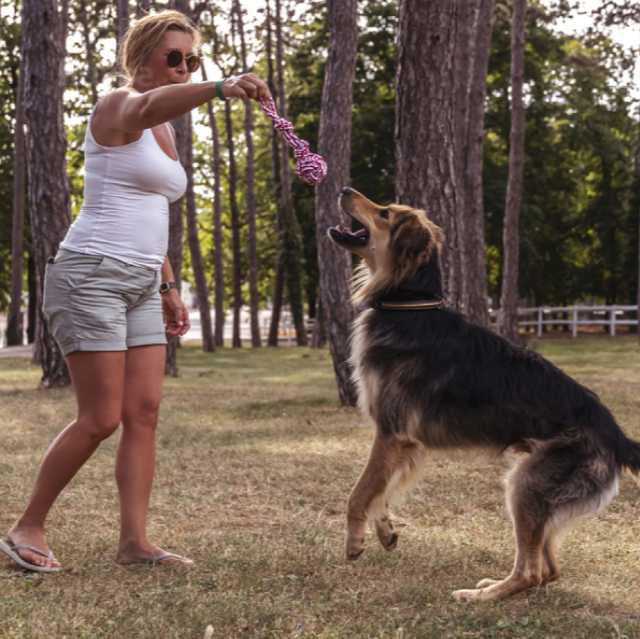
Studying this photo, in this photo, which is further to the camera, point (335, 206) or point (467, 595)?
point (335, 206)

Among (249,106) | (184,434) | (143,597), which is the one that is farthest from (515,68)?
(143,597)

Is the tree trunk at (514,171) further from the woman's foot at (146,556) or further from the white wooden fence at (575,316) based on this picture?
the woman's foot at (146,556)

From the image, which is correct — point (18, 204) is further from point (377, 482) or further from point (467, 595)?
point (467, 595)

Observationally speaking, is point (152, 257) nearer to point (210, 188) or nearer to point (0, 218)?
point (0, 218)

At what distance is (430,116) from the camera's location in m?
7.81

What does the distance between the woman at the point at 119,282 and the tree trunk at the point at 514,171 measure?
1744cm

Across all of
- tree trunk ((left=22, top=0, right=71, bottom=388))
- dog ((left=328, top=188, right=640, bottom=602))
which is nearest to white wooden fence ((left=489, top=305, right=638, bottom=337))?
tree trunk ((left=22, top=0, right=71, bottom=388))

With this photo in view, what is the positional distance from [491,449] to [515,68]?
→ 18.6m

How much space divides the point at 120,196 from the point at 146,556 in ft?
6.08

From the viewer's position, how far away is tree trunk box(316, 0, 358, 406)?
406 inches

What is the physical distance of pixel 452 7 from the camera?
25.6 feet

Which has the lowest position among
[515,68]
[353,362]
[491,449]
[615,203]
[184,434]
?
[184,434]

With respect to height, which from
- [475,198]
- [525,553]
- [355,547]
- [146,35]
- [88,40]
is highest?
[88,40]

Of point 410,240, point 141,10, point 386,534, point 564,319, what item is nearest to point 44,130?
point 141,10
